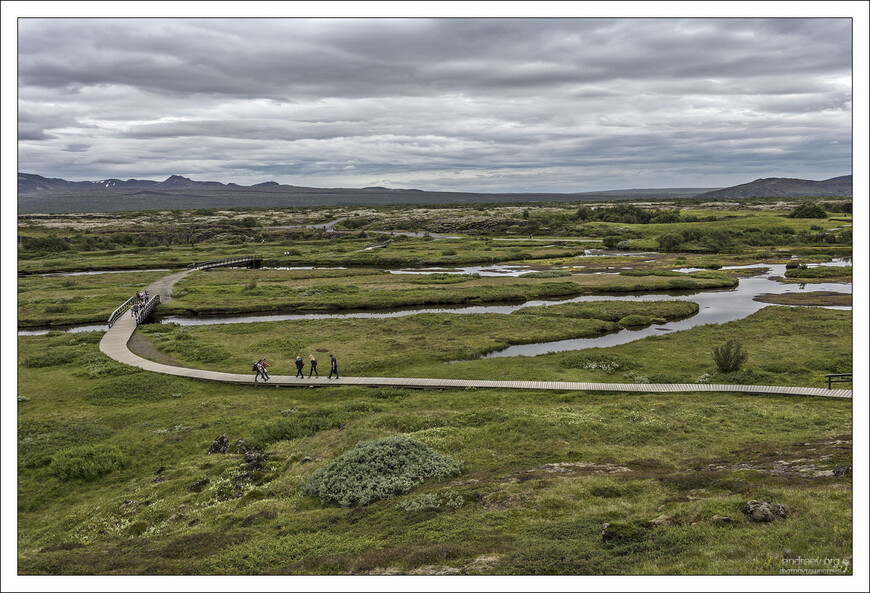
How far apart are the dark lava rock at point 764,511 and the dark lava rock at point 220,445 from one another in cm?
2090

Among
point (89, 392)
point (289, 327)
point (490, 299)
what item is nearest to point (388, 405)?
point (89, 392)

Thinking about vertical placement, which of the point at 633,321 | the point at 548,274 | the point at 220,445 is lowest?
the point at 220,445

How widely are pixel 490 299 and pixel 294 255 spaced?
62.1 meters

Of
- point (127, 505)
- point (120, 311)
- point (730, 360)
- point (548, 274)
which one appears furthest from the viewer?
point (548, 274)

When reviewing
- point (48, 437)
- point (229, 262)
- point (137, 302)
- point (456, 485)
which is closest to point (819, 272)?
point (456, 485)

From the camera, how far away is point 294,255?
11494cm

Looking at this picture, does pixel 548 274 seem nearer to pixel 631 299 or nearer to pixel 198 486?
pixel 631 299

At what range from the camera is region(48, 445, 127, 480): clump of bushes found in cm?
2203

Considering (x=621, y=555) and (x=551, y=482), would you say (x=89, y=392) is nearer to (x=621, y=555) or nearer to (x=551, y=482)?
(x=551, y=482)

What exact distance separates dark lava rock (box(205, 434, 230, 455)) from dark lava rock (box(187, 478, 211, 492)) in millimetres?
3183

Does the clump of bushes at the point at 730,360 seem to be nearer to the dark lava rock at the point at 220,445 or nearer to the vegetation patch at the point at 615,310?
the vegetation patch at the point at 615,310

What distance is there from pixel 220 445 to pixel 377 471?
30.5 ft

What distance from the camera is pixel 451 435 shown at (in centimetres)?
2350

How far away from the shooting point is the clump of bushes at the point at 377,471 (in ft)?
60.0
